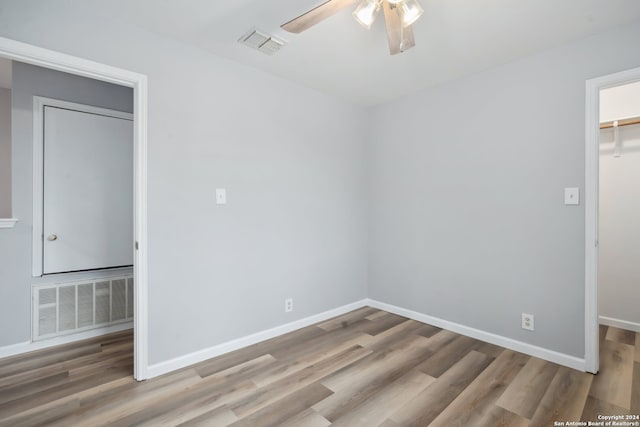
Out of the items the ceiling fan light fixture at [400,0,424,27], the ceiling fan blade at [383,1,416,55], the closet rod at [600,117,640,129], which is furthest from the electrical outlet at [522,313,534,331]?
the ceiling fan light fixture at [400,0,424,27]

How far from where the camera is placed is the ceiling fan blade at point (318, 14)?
1536mm

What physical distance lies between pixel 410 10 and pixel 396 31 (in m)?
0.17

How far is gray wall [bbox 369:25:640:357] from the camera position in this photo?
7.57 feet

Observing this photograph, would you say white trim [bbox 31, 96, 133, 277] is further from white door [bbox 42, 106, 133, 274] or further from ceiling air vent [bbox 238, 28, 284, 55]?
ceiling air vent [bbox 238, 28, 284, 55]

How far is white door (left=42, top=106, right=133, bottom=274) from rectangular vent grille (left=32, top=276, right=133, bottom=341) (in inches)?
6.6

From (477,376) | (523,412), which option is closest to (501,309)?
(477,376)

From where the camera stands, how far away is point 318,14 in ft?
5.25

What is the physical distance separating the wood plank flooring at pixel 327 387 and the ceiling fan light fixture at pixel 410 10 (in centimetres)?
219

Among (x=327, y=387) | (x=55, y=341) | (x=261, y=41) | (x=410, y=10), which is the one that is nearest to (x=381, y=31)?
(x=410, y=10)

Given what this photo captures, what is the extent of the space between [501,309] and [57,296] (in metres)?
3.86

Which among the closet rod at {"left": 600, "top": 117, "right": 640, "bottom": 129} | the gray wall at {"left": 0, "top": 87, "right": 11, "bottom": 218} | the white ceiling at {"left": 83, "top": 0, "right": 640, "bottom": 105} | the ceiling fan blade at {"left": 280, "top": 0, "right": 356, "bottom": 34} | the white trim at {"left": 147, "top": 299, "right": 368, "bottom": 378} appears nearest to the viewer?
the ceiling fan blade at {"left": 280, "top": 0, "right": 356, "bottom": 34}

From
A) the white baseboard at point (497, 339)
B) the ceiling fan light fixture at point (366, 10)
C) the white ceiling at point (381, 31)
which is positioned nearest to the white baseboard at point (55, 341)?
the white ceiling at point (381, 31)

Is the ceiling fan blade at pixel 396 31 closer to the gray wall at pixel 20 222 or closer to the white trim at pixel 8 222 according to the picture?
the gray wall at pixel 20 222

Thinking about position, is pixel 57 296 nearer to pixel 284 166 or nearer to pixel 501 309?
pixel 284 166
